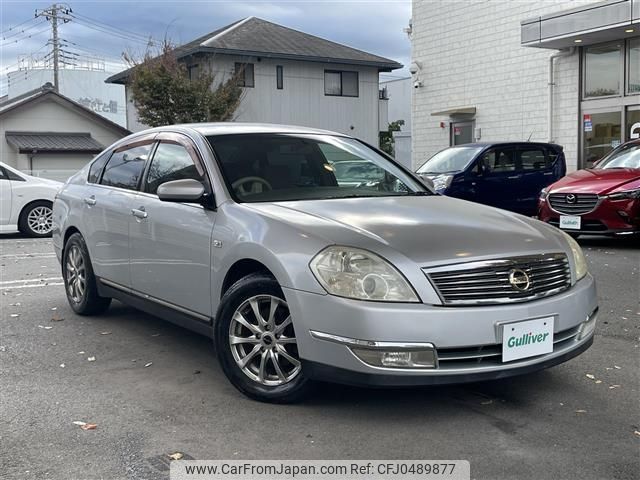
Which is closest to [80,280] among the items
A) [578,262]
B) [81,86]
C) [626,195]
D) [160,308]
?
[160,308]

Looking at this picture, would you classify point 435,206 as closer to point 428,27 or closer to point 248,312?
point 248,312

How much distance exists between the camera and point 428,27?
21.2m

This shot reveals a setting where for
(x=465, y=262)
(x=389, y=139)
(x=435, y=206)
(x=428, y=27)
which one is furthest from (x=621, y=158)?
(x=389, y=139)

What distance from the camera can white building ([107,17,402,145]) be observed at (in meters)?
27.9

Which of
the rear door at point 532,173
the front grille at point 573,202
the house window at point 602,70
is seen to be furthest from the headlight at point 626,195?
the house window at point 602,70

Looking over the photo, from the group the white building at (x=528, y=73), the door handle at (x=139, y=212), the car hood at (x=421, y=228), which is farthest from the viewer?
the white building at (x=528, y=73)

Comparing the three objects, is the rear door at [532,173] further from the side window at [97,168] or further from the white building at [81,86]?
the white building at [81,86]

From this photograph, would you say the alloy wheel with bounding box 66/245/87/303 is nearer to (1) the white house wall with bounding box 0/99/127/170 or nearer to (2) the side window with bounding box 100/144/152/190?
(2) the side window with bounding box 100/144/152/190

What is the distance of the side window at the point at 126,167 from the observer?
17.2 feet

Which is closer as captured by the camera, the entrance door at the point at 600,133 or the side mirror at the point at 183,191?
the side mirror at the point at 183,191

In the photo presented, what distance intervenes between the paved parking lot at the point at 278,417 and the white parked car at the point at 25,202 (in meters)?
7.93

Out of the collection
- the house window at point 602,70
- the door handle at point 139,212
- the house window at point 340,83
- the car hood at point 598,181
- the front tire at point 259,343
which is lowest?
the front tire at point 259,343

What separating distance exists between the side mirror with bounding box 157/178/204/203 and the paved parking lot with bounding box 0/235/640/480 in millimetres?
1084

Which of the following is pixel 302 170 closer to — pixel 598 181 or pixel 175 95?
pixel 598 181
